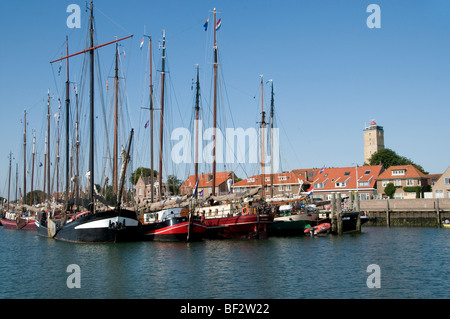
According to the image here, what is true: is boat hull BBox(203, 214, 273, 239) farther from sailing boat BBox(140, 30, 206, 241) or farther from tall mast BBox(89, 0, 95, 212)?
tall mast BBox(89, 0, 95, 212)

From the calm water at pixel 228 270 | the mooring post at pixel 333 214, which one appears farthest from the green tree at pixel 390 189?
the calm water at pixel 228 270

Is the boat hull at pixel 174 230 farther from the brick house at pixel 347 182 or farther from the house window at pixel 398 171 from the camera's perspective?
the house window at pixel 398 171

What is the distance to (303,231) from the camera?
57219mm

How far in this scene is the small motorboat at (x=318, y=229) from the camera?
5581 cm

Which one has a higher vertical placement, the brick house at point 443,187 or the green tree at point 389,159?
the green tree at point 389,159

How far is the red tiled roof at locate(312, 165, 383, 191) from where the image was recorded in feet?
325

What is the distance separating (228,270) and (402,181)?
255 feet

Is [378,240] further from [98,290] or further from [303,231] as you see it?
[98,290]

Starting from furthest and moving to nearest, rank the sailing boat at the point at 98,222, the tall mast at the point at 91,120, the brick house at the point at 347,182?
the brick house at the point at 347,182, the tall mast at the point at 91,120, the sailing boat at the point at 98,222

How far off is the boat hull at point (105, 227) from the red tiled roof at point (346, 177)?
198 ft

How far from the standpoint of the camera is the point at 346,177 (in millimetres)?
101375

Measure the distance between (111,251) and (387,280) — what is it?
72.1 feet

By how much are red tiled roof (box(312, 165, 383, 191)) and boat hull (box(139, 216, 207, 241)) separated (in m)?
55.9
